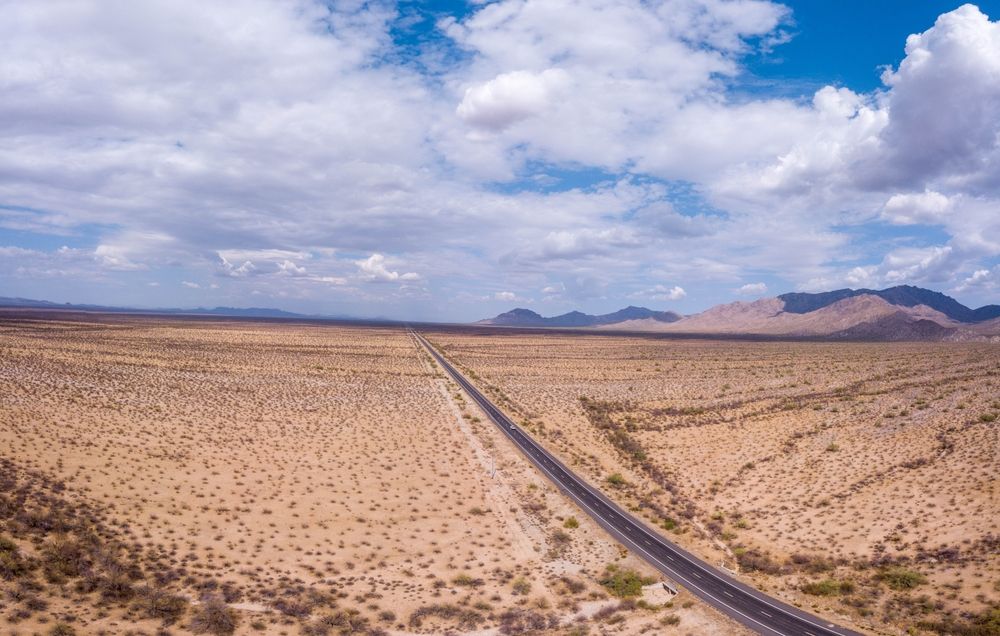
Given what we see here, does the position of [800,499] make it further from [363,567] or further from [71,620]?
[71,620]

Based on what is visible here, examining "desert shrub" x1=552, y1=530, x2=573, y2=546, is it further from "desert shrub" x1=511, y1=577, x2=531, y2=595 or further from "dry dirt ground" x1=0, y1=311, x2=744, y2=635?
"desert shrub" x1=511, y1=577, x2=531, y2=595

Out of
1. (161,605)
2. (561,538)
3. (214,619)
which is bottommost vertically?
(561,538)

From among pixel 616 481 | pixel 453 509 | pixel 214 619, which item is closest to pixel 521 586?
pixel 453 509

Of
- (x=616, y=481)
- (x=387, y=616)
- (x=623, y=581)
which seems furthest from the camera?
(x=616, y=481)

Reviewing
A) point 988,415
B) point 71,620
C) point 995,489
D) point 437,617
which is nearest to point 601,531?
point 437,617

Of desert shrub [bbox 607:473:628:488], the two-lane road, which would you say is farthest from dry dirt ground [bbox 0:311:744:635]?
desert shrub [bbox 607:473:628:488]

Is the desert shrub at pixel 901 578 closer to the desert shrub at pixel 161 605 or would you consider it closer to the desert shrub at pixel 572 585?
the desert shrub at pixel 572 585

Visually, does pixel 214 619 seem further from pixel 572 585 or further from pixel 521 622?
pixel 572 585
